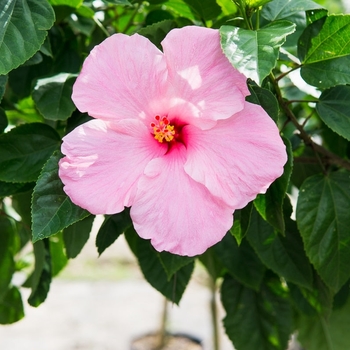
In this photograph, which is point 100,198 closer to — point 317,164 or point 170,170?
point 170,170

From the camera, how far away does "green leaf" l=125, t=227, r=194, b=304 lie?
97 centimetres

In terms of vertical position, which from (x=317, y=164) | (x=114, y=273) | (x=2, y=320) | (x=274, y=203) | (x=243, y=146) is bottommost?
(x=114, y=273)

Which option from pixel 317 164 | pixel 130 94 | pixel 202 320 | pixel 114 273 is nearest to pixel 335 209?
pixel 317 164

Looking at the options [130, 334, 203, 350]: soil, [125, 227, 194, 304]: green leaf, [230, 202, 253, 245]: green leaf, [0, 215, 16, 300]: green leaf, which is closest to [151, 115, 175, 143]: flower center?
[230, 202, 253, 245]: green leaf

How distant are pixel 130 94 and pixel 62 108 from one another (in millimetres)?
216

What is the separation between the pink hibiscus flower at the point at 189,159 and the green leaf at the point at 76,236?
24 centimetres

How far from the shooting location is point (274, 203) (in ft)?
2.30

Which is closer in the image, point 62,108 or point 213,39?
point 213,39

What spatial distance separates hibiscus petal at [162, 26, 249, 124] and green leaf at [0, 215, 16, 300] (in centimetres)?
54

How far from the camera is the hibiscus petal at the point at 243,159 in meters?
0.60

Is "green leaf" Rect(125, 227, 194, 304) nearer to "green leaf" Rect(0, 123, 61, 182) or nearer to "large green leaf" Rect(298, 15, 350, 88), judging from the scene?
"green leaf" Rect(0, 123, 61, 182)

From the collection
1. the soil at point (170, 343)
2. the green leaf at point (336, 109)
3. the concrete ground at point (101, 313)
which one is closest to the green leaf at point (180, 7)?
the green leaf at point (336, 109)

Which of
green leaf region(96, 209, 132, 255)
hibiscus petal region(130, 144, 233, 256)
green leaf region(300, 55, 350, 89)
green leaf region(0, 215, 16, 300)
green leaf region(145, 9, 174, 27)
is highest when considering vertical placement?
green leaf region(300, 55, 350, 89)

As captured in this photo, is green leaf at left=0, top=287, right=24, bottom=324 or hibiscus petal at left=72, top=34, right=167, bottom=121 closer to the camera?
hibiscus petal at left=72, top=34, right=167, bottom=121
